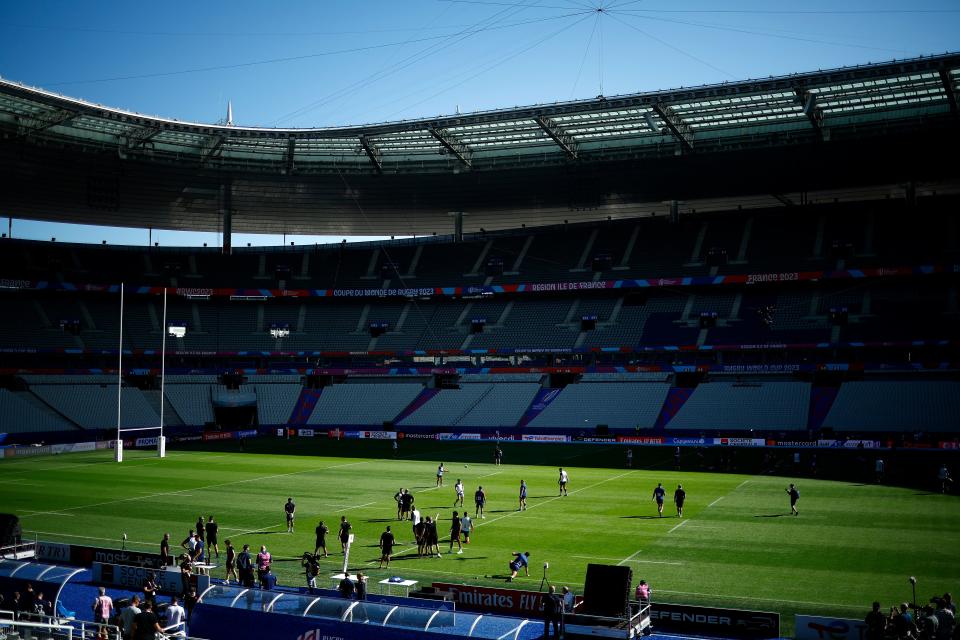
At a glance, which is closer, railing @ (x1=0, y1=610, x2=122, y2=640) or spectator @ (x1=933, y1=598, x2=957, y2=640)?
railing @ (x1=0, y1=610, x2=122, y2=640)

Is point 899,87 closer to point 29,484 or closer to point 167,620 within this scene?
point 167,620

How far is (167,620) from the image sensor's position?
16.9 metres

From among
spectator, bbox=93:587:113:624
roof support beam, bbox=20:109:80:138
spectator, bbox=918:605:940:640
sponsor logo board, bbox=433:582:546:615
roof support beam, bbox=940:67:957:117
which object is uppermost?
roof support beam, bbox=940:67:957:117

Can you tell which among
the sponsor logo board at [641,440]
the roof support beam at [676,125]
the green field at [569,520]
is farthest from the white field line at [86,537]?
the sponsor logo board at [641,440]

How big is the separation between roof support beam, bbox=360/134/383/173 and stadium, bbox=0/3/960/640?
1.11 metres

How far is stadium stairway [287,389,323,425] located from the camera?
71000mm

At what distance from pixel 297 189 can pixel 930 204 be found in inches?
2041

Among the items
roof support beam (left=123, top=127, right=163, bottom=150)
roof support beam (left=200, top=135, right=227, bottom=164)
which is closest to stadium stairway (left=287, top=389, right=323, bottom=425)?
roof support beam (left=200, top=135, right=227, bottom=164)

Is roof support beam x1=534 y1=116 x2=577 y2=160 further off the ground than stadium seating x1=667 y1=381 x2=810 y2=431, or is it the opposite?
roof support beam x1=534 y1=116 x2=577 y2=160

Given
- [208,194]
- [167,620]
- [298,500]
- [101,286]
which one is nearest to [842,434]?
[298,500]

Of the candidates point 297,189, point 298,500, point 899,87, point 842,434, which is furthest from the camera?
point 297,189

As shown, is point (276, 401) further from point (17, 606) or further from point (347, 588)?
point (347, 588)

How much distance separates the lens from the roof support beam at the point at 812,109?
4928cm

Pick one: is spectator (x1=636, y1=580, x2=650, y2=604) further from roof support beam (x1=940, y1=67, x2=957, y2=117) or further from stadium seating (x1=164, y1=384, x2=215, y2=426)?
stadium seating (x1=164, y1=384, x2=215, y2=426)
